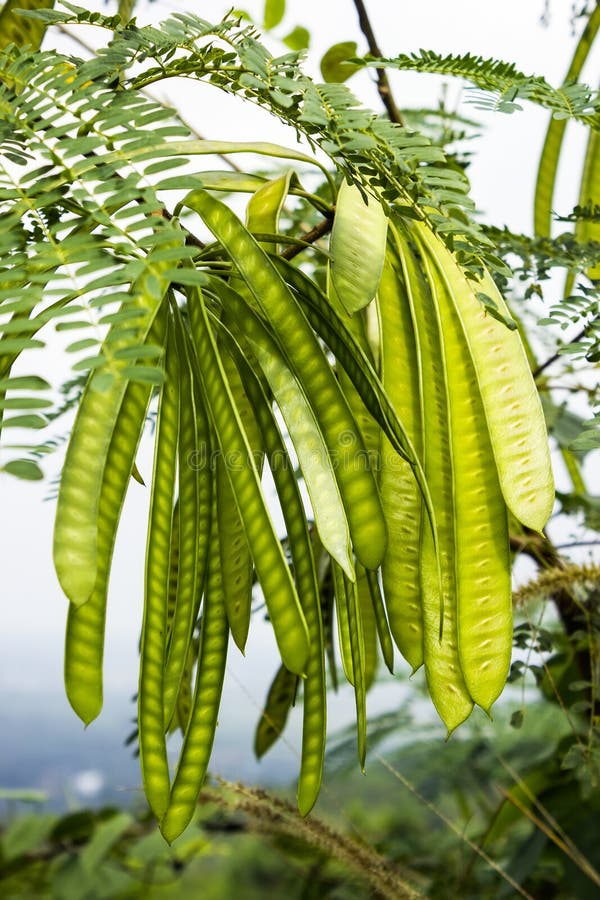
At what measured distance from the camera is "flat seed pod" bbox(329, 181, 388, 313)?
14.7 inches

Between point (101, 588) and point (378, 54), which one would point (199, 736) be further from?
point (378, 54)

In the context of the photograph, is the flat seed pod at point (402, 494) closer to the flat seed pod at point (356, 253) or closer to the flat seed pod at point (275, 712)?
the flat seed pod at point (356, 253)

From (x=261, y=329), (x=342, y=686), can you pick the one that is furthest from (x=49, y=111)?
(x=342, y=686)

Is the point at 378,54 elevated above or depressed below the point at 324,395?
above

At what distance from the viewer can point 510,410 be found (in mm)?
390

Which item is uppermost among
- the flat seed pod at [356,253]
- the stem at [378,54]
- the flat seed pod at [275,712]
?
the stem at [378,54]

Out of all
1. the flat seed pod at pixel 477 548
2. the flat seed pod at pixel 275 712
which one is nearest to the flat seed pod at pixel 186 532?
the flat seed pod at pixel 477 548

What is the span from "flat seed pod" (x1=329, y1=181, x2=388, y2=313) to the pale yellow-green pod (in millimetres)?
45

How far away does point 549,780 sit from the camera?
2.82 ft

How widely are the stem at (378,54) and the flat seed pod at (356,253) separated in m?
0.30

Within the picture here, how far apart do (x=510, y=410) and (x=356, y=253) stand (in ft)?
0.31

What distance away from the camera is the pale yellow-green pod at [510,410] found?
0.38 m

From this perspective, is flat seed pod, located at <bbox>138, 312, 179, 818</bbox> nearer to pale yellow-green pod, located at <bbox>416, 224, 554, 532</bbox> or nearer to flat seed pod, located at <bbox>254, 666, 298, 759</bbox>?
pale yellow-green pod, located at <bbox>416, 224, 554, 532</bbox>

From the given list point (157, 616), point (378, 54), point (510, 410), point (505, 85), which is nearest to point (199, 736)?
point (157, 616)
